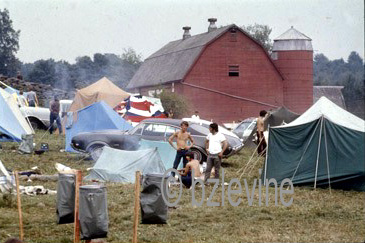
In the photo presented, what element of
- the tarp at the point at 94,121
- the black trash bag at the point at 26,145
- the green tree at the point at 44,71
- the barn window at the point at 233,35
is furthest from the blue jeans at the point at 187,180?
the barn window at the point at 233,35

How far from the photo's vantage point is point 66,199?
11.0 m

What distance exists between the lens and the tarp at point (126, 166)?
741 inches

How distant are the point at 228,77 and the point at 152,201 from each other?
31239mm

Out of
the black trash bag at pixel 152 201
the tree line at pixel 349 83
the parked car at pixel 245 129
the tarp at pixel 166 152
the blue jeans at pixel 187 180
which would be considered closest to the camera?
the black trash bag at pixel 152 201

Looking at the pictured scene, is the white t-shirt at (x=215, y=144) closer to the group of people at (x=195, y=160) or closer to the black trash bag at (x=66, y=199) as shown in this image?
the group of people at (x=195, y=160)

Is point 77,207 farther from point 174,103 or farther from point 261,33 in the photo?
point 261,33

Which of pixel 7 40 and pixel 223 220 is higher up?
pixel 7 40

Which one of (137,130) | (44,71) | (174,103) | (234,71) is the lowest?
(137,130)

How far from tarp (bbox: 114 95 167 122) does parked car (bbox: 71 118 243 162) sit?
22.2ft

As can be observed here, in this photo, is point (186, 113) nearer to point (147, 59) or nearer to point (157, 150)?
point (147, 59)

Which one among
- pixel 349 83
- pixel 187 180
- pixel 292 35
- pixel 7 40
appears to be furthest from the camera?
pixel 349 83

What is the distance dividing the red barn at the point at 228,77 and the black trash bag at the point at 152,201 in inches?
1102

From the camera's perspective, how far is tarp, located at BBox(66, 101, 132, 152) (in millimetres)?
25844

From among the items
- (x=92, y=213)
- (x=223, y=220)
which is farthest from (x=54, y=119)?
(x=92, y=213)
